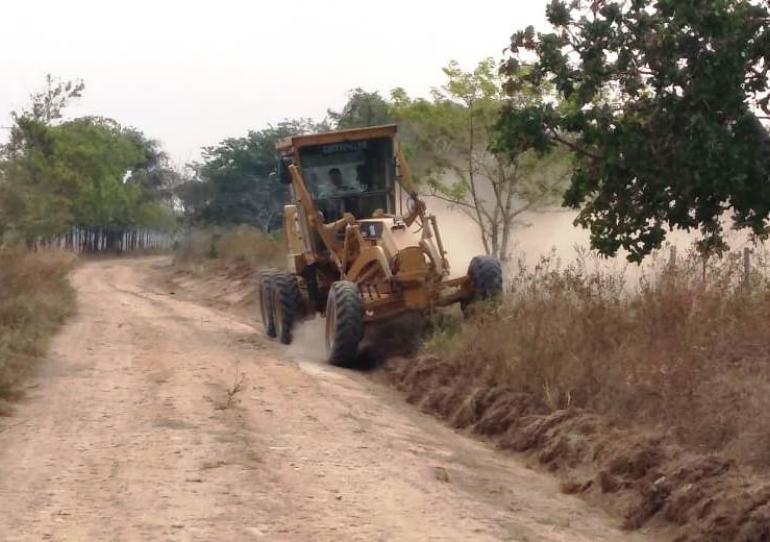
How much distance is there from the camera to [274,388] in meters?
13.9

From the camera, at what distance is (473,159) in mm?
29938

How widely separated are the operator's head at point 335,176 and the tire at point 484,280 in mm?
2929

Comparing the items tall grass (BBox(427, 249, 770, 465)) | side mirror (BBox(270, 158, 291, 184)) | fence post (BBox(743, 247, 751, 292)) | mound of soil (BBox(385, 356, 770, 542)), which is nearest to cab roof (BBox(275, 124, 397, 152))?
side mirror (BBox(270, 158, 291, 184))

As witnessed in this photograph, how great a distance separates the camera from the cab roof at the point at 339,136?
1842 cm

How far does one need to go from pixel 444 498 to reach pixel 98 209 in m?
64.9

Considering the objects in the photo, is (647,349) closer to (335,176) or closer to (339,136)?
(339,136)

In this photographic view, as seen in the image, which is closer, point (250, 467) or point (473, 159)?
point (250, 467)

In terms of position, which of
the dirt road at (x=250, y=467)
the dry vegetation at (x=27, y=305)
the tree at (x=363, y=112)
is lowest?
the dirt road at (x=250, y=467)

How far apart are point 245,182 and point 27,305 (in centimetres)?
4174

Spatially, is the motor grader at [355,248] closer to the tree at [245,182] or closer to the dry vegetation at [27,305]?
the dry vegetation at [27,305]

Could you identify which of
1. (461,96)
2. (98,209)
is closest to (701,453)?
(461,96)

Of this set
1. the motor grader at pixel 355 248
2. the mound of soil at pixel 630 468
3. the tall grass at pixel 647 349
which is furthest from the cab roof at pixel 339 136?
the mound of soil at pixel 630 468

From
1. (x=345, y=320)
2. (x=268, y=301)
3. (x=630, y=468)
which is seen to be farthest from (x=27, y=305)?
(x=630, y=468)

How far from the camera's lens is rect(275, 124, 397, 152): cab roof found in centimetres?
1842
